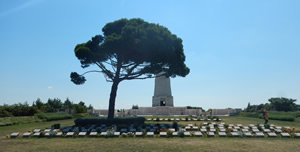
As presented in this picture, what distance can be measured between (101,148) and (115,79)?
38.4 ft

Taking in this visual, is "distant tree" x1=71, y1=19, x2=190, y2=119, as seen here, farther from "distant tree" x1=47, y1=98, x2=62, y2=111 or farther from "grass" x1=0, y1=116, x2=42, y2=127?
"distant tree" x1=47, y1=98, x2=62, y2=111

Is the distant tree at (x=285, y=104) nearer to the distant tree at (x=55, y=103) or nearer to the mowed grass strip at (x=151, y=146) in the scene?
the mowed grass strip at (x=151, y=146)

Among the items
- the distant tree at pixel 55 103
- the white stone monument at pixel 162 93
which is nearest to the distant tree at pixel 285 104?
the white stone monument at pixel 162 93

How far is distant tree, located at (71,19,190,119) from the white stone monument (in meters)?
18.5

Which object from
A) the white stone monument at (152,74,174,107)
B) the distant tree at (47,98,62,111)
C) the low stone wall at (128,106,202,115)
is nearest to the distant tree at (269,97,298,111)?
the low stone wall at (128,106,202,115)

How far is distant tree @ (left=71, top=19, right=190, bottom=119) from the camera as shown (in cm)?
2091

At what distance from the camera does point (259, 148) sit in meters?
10.7

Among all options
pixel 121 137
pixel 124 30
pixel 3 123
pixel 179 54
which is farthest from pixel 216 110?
pixel 3 123

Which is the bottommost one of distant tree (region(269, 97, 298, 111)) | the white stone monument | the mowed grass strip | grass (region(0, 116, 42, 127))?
the mowed grass strip

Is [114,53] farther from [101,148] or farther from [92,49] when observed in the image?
[101,148]

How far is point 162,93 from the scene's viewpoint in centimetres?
4206

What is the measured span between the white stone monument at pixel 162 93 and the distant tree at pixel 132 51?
60.6ft

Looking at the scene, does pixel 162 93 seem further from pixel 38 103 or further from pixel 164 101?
pixel 38 103

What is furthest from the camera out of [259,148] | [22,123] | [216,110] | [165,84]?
[165,84]
